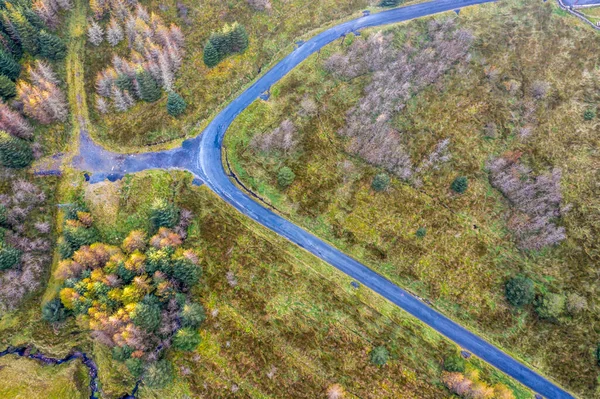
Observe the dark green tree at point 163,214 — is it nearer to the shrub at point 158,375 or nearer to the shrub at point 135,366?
the shrub at point 135,366

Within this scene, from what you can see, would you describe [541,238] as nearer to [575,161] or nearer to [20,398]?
[575,161]

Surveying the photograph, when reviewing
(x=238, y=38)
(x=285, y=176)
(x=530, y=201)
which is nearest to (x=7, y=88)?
(x=238, y=38)

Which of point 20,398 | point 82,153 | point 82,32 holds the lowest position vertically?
point 20,398

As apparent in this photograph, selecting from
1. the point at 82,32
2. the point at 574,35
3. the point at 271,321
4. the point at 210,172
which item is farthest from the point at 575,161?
the point at 82,32

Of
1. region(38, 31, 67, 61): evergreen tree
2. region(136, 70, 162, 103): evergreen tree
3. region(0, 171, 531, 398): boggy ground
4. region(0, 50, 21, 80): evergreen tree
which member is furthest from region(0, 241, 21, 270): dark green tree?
region(38, 31, 67, 61): evergreen tree

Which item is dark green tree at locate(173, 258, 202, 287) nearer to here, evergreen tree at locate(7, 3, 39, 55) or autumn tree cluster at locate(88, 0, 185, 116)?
autumn tree cluster at locate(88, 0, 185, 116)
